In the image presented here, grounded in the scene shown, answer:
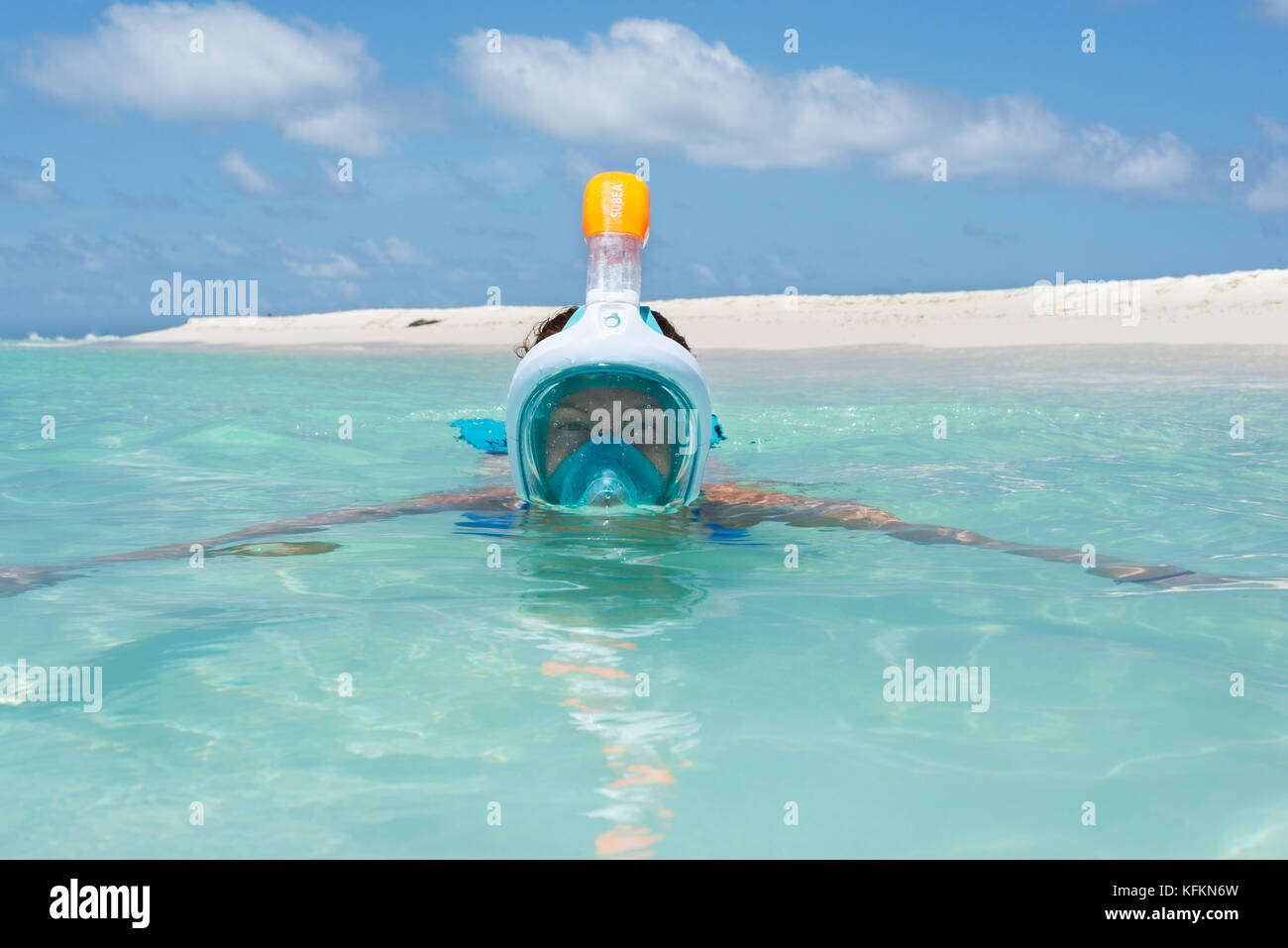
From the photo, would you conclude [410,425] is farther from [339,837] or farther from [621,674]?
[339,837]

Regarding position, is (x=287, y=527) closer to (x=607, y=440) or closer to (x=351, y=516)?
(x=351, y=516)

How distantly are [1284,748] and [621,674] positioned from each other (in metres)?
1.58

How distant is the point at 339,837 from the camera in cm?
206

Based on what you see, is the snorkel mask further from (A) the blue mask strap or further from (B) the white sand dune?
(B) the white sand dune

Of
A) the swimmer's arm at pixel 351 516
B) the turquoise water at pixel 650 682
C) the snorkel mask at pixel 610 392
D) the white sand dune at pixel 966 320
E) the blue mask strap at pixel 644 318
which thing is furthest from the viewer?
the white sand dune at pixel 966 320

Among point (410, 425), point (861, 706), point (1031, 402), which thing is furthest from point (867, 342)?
point (861, 706)

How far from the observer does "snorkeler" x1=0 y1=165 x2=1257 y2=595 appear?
4168mm

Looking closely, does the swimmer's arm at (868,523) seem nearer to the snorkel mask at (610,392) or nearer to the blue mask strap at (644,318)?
the snorkel mask at (610,392)

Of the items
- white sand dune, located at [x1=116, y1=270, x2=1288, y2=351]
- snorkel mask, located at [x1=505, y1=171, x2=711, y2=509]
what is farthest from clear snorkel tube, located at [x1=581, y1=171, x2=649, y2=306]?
white sand dune, located at [x1=116, y1=270, x2=1288, y2=351]

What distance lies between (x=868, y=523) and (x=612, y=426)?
134 cm

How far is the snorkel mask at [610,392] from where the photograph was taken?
4184 mm

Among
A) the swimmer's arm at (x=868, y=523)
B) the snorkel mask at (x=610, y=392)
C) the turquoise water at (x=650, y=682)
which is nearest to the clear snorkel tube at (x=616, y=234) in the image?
the snorkel mask at (x=610, y=392)

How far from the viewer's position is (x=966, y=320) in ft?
102
